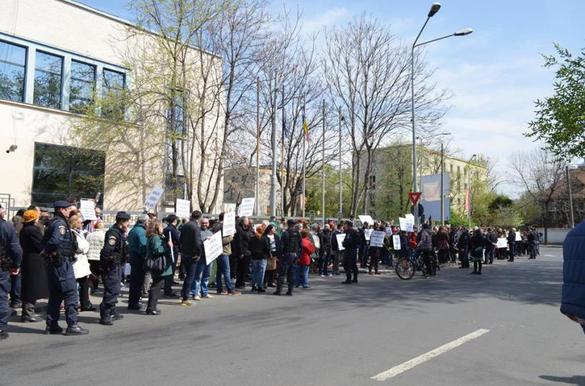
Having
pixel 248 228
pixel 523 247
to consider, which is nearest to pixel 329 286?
pixel 248 228

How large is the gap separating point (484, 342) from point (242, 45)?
59.6 ft

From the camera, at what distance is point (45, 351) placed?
21.6ft

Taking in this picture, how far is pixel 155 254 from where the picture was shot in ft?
31.1

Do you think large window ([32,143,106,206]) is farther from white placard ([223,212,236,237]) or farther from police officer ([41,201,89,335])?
police officer ([41,201,89,335])

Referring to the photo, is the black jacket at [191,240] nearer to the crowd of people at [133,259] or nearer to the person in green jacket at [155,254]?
the crowd of people at [133,259]

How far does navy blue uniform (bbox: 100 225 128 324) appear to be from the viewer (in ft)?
27.3

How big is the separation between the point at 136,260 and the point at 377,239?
10.1 metres

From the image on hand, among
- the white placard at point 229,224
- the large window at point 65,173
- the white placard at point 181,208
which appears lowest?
the white placard at point 229,224

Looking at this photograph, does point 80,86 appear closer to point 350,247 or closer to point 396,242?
point 350,247

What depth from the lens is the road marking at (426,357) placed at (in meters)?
5.57

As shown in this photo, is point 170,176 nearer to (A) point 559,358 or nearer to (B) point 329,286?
(B) point 329,286

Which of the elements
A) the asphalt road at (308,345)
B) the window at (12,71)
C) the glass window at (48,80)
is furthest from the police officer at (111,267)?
the glass window at (48,80)

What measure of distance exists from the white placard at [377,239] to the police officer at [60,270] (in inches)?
462

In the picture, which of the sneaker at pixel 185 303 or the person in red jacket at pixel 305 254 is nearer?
the sneaker at pixel 185 303
